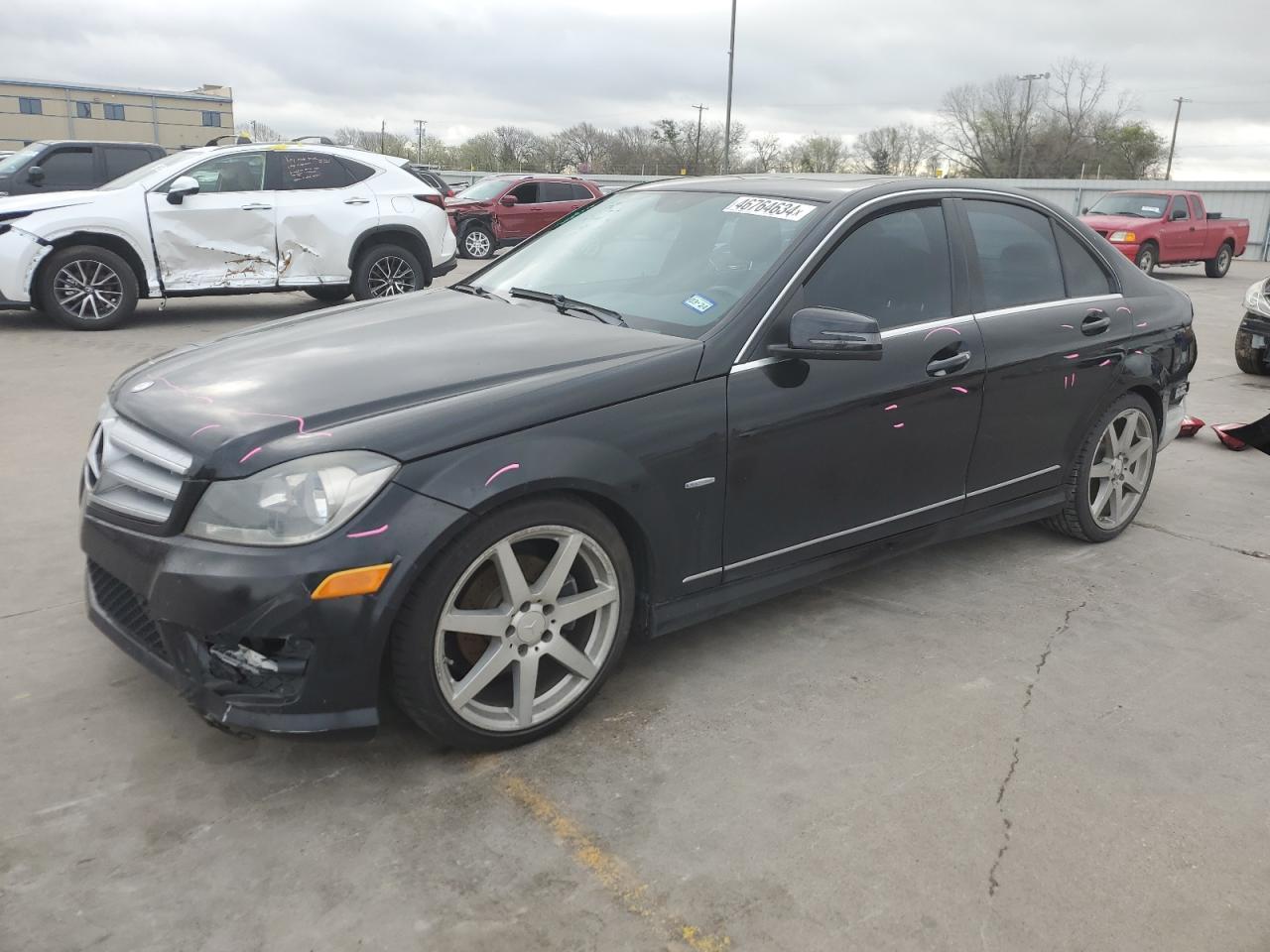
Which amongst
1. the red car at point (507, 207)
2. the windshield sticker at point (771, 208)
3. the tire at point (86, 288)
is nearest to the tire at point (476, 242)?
the red car at point (507, 207)

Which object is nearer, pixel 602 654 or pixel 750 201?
pixel 602 654

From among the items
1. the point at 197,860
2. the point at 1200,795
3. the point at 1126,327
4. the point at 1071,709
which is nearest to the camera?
the point at 197,860

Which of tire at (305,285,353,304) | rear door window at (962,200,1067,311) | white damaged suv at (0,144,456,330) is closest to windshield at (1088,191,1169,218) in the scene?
white damaged suv at (0,144,456,330)

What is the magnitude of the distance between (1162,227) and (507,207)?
12477mm

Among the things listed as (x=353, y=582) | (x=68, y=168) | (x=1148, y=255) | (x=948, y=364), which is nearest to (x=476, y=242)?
(x=68, y=168)

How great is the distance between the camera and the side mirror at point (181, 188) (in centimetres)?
930

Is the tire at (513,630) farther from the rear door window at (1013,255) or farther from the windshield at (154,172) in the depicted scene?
the windshield at (154,172)

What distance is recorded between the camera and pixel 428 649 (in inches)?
102

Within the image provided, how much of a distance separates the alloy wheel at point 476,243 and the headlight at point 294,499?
58.4 ft

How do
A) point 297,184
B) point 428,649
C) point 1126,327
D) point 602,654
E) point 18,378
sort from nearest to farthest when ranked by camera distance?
point 428,649
point 602,654
point 1126,327
point 18,378
point 297,184

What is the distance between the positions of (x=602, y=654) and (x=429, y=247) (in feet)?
28.1

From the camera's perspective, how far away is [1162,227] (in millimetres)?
19250

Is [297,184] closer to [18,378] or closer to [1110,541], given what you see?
[18,378]

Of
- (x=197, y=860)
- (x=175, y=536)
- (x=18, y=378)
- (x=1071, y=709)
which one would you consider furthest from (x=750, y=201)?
(x=18, y=378)
